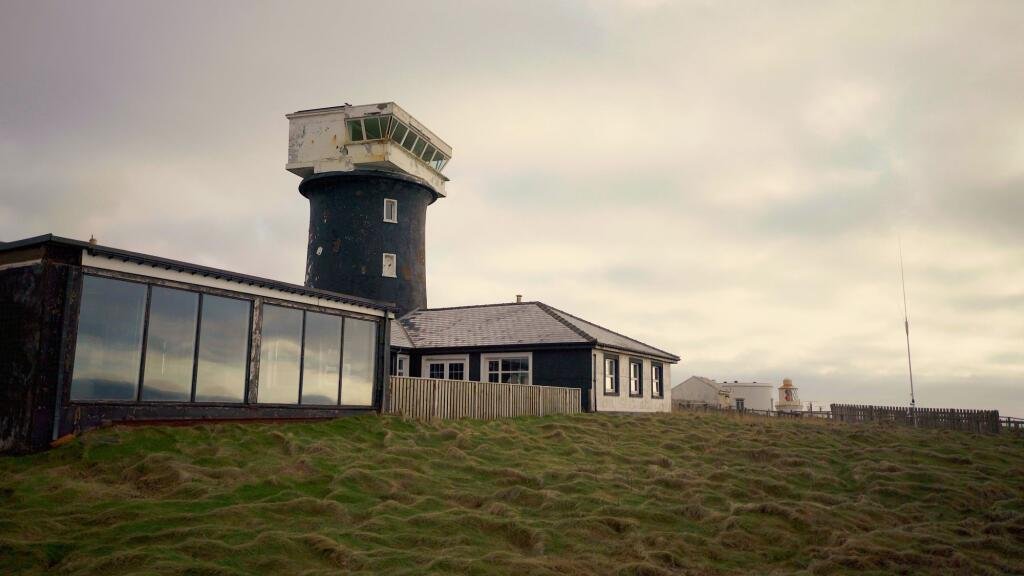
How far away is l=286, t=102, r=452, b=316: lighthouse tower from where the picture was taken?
32062mm

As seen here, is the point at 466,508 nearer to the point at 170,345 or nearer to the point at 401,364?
the point at 170,345

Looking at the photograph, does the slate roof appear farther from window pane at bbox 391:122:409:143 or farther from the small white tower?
the small white tower

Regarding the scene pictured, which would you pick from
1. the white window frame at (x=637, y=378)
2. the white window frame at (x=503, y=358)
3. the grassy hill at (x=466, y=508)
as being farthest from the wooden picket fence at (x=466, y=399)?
the white window frame at (x=637, y=378)

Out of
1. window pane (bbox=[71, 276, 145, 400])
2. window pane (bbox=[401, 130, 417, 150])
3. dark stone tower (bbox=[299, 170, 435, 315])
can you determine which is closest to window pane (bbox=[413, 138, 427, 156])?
window pane (bbox=[401, 130, 417, 150])

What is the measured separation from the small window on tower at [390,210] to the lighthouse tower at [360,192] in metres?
0.05

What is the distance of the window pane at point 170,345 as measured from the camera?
1465cm

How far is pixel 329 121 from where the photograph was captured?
32781mm

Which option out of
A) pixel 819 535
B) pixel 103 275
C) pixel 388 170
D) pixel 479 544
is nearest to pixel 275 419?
pixel 103 275

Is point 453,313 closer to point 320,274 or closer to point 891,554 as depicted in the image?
point 320,274

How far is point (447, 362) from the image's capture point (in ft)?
97.6

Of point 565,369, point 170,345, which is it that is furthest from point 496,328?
point 170,345

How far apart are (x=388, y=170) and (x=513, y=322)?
30.5 ft

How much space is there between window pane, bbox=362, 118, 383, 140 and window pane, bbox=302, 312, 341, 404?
1483cm

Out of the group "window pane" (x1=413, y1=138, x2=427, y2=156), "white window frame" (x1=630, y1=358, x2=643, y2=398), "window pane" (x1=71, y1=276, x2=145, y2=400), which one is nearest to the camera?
"window pane" (x1=71, y1=276, x2=145, y2=400)
